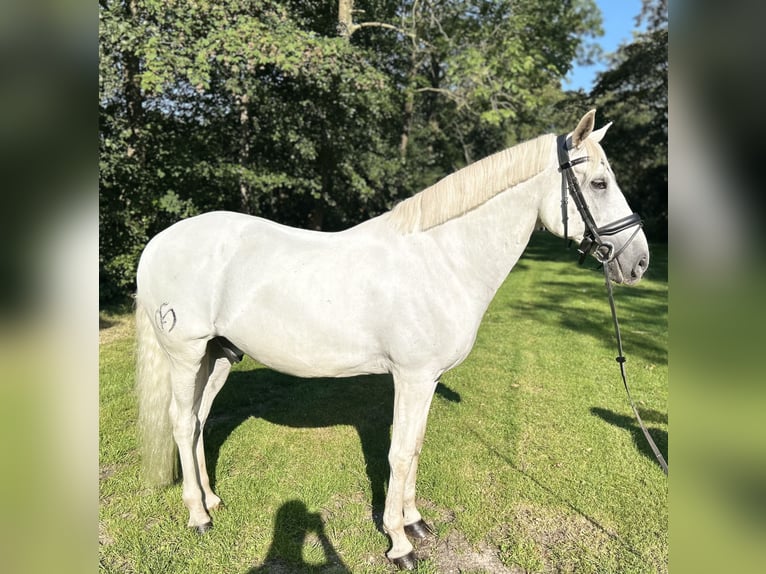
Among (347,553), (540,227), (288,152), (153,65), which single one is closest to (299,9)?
(288,152)

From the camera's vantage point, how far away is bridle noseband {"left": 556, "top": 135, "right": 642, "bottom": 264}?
6.66 feet

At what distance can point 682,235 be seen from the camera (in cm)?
91

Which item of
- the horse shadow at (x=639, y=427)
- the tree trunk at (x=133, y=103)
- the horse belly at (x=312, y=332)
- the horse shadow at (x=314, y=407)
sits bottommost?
the horse shadow at (x=314, y=407)

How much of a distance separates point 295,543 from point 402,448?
865 mm

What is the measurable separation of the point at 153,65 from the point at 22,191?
623 centimetres

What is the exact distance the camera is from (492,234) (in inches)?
88.5

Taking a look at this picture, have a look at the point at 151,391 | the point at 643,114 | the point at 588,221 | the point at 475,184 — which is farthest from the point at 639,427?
the point at 643,114

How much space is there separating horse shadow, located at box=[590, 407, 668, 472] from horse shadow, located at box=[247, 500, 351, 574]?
264 centimetres

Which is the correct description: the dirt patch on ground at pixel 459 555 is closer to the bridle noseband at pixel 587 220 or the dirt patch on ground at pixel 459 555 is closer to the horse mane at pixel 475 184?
the bridle noseband at pixel 587 220

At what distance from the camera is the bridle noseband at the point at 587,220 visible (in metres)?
2.03

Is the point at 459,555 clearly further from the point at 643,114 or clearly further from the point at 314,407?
the point at 643,114

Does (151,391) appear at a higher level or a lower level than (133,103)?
lower

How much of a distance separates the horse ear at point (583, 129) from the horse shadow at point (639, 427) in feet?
9.15

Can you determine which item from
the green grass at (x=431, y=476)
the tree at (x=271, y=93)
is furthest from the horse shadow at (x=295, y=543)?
the tree at (x=271, y=93)
